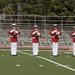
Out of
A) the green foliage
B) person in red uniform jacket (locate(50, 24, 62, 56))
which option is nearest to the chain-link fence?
the green foliage

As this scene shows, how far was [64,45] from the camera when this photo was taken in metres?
28.4

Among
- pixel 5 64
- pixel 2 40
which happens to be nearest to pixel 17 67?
pixel 5 64

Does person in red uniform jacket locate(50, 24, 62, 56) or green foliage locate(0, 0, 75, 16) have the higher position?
green foliage locate(0, 0, 75, 16)

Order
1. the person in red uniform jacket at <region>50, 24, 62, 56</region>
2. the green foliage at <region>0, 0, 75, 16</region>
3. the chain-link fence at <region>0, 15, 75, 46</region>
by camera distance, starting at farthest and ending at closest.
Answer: the green foliage at <region>0, 0, 75, 16</region> < the chain-link fence at <region>0, 15, 75, 46</region> < the person in red uniform jacket at <region>50, 24, 62, 56</region>

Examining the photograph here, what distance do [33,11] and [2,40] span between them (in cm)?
1084

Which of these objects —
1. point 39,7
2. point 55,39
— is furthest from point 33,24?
point 55,39

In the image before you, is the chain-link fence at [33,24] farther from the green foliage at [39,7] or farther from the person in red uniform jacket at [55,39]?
the person in red uniform jacket at [55,39]

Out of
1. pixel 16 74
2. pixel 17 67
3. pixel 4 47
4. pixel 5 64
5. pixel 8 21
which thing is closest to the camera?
pixel 16 74

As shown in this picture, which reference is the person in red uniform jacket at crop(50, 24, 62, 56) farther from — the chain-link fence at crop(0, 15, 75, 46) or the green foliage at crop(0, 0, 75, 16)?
the green foliage at crop(0, 0, 75, 16)

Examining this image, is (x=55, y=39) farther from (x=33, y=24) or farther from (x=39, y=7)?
(x=39, y=7)

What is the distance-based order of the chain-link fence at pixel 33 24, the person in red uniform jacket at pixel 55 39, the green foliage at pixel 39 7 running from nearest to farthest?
1. the person in red uniform jacket at pixel 55 39
2. the chain-link fence at pixel 33 24
3. the green foliage at pixel 39 7

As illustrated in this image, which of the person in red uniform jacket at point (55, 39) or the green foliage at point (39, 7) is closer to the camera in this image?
the person in red uniform jacket at point (55, 39)

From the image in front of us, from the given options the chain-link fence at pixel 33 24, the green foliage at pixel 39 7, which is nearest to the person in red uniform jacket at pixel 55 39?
the chain-link fence at pixel 33 24

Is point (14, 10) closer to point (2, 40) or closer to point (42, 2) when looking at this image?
point (42, 2)
